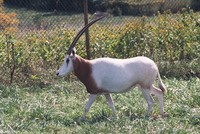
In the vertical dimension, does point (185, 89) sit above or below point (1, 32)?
below

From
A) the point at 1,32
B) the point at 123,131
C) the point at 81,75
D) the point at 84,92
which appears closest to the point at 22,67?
the point at 1,32

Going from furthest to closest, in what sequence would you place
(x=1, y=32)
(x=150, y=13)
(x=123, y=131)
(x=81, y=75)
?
(x=150, y=13), (x=1, y=32), (x=81, y=75), (x=123, y=131)

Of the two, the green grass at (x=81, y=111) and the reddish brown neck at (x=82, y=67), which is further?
the reddish brown neck at (x=82, y=67)

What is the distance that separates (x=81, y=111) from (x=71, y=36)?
2.42 meters

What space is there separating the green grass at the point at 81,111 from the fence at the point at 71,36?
61cm

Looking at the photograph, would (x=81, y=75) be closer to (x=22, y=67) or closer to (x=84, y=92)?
(x=84, y=92)

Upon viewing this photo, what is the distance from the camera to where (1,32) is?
30.5ft

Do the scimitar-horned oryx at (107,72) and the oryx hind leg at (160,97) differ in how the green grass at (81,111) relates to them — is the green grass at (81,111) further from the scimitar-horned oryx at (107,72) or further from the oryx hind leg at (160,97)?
the scimitar-horned oryx at (107,72)

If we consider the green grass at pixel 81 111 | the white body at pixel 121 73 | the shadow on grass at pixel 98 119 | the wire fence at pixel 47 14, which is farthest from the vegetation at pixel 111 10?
the shadow on grass at pixel 98 119

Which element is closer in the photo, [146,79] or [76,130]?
[76,130]

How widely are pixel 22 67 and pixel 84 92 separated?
1305 mm

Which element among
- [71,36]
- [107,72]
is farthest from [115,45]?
[107,72]

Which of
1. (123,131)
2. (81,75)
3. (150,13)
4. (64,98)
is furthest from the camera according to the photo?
(150,13)

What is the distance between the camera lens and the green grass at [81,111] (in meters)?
6.63
